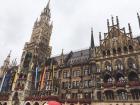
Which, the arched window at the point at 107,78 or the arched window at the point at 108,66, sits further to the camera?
the arched window at the point at 108,66

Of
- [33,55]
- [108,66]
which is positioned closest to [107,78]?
[108,66]

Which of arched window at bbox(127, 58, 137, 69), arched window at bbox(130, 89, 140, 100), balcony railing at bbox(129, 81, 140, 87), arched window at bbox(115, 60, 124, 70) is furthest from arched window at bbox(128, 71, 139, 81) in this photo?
arched window at bbox(130, 89, 140, 100)

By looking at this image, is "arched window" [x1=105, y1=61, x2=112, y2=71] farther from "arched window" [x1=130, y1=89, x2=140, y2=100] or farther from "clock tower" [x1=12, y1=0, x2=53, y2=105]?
"clock tower" [x1=12, y1=0, x2=53, y2=105]

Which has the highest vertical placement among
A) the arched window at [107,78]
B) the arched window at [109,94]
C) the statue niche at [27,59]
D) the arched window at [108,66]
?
the statue niche at [27,59]

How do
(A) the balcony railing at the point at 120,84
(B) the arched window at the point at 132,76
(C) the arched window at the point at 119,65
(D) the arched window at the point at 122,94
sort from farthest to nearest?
(C) the arched window at the point at 119,65
(B) the arched window at the point at 132,76
(A) the balcony railing at the point at 120,84
(D) the arched window at the point at 122,94

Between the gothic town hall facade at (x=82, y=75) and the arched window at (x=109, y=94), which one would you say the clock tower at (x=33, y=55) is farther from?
the arched window at (x=109, y=94)

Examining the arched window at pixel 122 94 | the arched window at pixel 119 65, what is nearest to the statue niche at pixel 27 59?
the arched window at pixel 119 65

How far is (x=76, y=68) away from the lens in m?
64.3

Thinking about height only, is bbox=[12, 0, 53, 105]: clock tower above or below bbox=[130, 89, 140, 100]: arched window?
above

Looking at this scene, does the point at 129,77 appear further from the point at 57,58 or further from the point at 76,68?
the point at 57,58

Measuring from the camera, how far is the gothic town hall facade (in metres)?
49.9

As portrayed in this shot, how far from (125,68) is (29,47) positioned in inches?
1824

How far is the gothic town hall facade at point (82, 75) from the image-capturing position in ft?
164

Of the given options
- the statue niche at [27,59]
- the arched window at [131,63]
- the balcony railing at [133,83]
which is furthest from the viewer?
the statue niche at [27,59]
